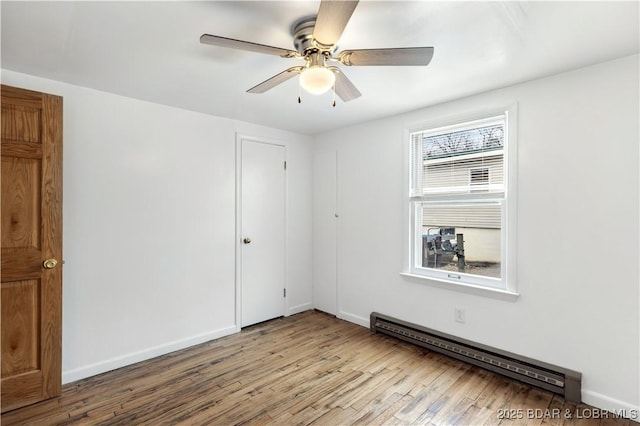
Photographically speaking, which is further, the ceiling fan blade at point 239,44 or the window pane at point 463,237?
the window pane at point 463,237

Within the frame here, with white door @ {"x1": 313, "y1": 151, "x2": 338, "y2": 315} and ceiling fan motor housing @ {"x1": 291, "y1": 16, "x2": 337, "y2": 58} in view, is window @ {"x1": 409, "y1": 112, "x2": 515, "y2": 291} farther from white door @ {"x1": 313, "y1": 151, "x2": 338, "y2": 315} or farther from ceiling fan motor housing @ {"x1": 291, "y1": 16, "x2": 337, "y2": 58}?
ceiling fan motor housing @ {"x1": 291, "y1": 16, "x2": 337, "y2": 58}

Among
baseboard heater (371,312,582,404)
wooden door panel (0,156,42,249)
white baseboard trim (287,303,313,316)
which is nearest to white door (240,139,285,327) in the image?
white baseboard trim (287,303,313,316)

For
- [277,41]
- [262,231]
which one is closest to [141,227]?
[262,231]

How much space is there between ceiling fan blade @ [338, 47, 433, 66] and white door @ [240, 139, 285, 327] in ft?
7.14

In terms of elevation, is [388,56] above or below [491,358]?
above

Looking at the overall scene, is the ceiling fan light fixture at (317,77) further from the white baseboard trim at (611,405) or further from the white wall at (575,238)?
the white baseboard trim at (611,405)

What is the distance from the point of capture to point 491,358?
2666 mm

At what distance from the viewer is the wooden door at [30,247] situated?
2.17 meters

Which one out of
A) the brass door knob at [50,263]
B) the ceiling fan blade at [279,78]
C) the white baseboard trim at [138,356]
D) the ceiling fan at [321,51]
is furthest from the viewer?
the white baseboard trim at [138,356]

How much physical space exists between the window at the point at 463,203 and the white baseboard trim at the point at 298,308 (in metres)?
1.63

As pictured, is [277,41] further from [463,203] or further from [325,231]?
[325,231]

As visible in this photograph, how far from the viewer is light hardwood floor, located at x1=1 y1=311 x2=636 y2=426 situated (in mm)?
2109

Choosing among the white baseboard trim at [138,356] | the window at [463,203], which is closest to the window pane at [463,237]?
the window at [463,203]

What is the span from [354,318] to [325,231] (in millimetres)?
1126
